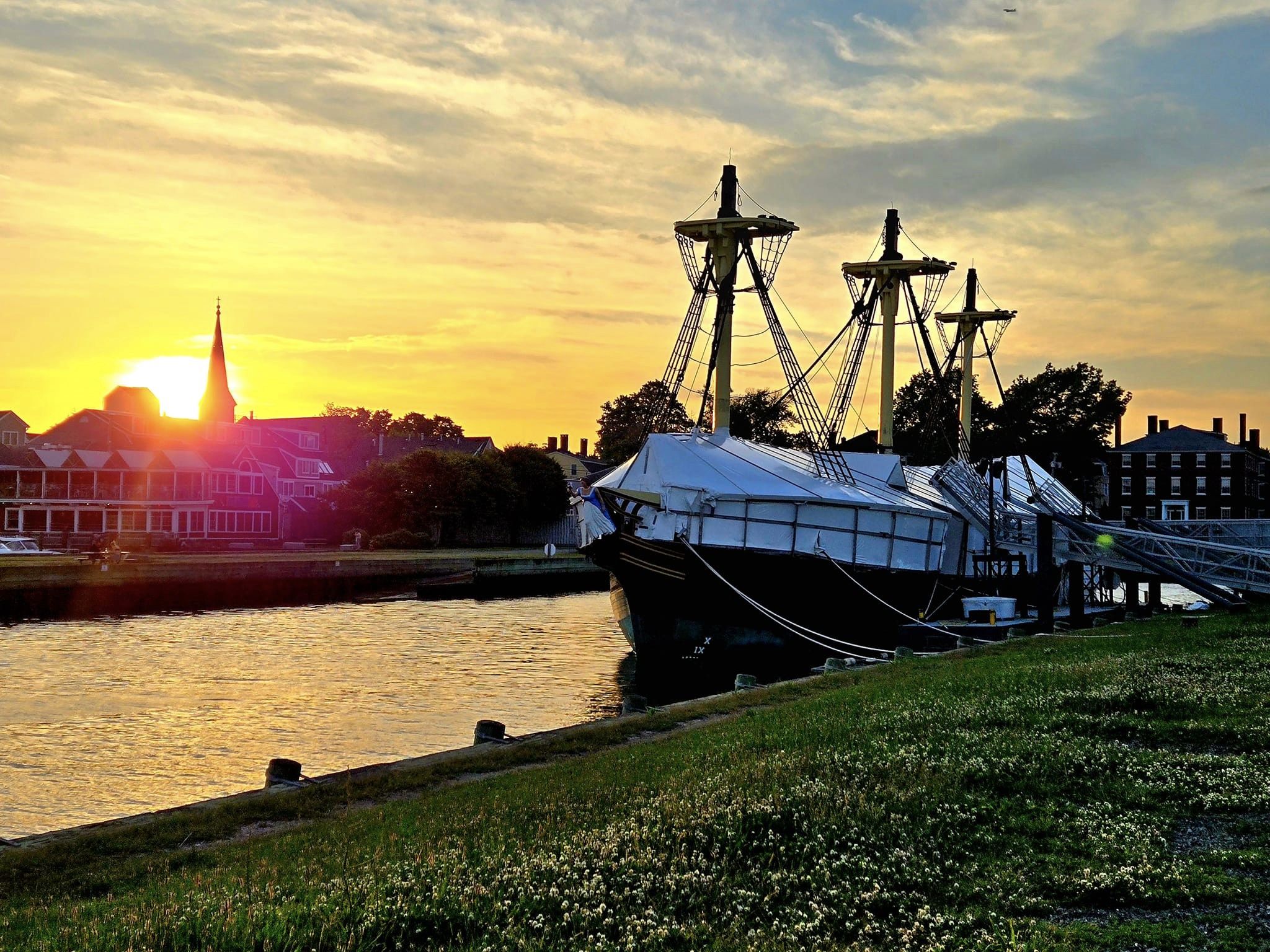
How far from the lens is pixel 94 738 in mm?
25094

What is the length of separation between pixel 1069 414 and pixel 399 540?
71.8 meters

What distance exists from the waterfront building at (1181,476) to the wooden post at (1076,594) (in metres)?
95.2

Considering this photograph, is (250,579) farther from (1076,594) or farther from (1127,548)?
(1127,548)

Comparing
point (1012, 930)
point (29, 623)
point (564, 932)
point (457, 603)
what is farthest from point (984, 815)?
point (457, 603)

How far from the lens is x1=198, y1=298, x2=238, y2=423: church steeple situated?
460 feet

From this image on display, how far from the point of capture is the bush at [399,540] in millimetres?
98000

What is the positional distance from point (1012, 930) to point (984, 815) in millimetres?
3040

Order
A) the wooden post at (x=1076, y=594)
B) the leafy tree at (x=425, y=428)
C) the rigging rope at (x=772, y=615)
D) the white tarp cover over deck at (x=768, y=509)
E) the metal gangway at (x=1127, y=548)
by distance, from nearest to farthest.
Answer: the rigging rope at (x=772, y=615), the metal gangway at (x=1127, y=548), the wooden post at (x=1076, y=594), the white tarp cover over deck at (x=768, y=509), the leafy tree at (x=425, y=428)

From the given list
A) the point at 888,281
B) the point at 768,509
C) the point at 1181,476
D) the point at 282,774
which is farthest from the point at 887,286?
the point at 1181,476

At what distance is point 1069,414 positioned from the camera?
12600 cm

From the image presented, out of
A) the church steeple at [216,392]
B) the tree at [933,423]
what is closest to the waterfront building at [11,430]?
the church steeple at [216,392]

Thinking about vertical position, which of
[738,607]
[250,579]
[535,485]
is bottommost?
[250,579]

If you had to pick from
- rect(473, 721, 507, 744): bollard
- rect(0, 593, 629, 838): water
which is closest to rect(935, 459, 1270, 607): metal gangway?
rect(0, 593, 629, 838): water

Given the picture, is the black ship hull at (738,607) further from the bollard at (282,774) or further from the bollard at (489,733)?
the bollard at (282,774)
